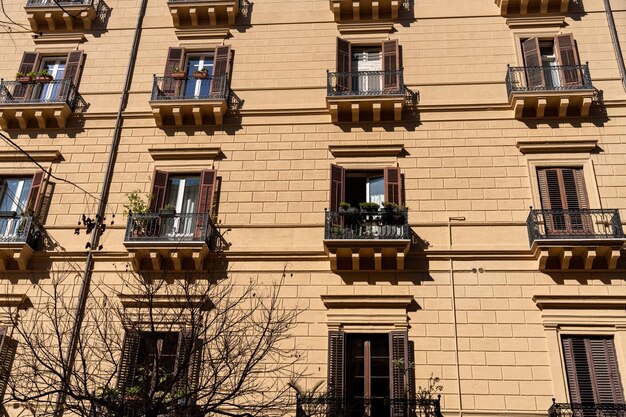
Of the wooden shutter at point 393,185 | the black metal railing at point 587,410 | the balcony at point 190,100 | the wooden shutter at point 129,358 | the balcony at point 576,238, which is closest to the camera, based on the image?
Answer: the black metal railing at point 587,410

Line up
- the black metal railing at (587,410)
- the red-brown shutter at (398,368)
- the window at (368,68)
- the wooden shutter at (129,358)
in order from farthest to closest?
the window at (368,68) < the wooden shutter at (129,358) < the red-brown shutter at (398,368) < the black metal railing at (587,410)

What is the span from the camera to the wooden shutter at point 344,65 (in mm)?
17781

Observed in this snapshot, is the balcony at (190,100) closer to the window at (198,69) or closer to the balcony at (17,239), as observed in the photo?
the window at (198,69)

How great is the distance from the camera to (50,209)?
657 inches

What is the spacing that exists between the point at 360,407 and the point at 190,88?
10.3 meters

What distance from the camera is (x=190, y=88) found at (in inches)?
724

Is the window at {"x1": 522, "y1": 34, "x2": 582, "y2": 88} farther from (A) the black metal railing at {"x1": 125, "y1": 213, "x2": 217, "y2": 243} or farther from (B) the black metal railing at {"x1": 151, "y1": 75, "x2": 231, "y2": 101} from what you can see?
(A) the black metal railing at {"x1": 125, "y1": 213, "x2": 217, "y2": 243}

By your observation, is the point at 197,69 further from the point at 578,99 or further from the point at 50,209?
the point at 578,99

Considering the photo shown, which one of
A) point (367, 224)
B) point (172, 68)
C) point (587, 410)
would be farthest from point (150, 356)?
point (172, 68)

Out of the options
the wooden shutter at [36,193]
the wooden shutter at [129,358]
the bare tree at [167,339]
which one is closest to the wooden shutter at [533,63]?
the bare tree at [167,339]

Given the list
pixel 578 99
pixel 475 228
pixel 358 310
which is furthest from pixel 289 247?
pixel 578 99

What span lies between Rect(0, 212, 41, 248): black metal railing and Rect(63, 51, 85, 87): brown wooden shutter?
477cm

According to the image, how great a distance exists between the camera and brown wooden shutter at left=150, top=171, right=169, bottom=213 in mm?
16281

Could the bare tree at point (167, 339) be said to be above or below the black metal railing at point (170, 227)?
below
